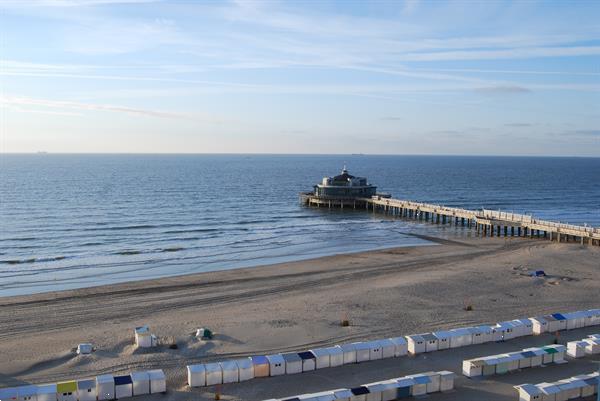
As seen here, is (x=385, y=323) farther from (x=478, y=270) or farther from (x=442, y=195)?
(x=442, y=195)

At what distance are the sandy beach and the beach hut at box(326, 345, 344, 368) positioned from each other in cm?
34

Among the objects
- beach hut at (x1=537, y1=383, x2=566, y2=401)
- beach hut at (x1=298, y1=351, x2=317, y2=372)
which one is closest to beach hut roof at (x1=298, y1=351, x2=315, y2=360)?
beach hut at (x1=298, y1=351, x2=317, y2=372)

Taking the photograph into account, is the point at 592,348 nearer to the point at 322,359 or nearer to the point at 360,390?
the point at 360,390

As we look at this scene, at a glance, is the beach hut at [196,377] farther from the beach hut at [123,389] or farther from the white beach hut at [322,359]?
the white beach hut at [322,359]

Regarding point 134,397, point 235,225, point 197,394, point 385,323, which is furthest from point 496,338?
point 235,225

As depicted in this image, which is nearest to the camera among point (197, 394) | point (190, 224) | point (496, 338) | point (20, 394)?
point (20, 394)

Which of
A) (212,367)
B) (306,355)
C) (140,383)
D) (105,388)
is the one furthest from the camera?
(306,355)

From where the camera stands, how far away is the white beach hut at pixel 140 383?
885 inches

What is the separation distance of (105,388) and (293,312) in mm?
13907

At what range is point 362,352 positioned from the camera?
26.2 m

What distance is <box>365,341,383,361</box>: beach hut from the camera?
86.5ft

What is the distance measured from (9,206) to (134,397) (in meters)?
78.6

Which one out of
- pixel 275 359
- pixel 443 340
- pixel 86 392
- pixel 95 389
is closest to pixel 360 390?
pixel 275 359

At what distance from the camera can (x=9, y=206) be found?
90.6m
